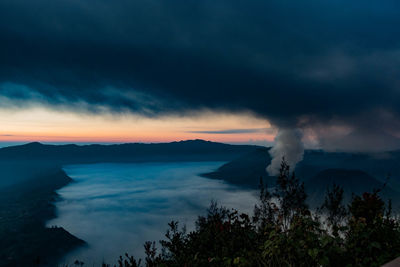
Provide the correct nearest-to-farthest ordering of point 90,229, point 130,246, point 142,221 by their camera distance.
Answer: point 130,246 < point 90,229 < point 142,221

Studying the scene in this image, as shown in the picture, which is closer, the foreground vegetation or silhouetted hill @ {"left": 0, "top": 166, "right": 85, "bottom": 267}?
the foreground vegetation

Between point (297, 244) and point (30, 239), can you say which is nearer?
point (297, 244)

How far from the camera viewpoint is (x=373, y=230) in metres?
4.60

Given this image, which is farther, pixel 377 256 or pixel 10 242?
pixel 10 242

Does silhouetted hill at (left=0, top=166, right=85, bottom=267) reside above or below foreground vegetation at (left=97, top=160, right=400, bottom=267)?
below

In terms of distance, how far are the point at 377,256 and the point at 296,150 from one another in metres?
165

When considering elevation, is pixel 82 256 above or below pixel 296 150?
below

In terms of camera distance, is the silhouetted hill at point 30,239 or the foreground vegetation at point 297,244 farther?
the silhouetted hill at point 30,239

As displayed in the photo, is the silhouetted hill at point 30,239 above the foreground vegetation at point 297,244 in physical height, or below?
below

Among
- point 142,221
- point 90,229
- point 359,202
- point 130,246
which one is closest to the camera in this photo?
point 359,202

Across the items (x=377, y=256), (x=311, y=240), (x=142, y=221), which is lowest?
(x=142, y=221)

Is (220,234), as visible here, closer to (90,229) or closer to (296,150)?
(296,150)

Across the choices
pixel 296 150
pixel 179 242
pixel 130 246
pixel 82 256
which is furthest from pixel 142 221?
pixel 179 242

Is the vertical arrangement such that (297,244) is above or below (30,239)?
above
